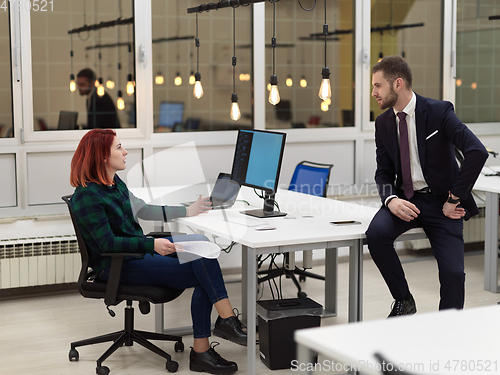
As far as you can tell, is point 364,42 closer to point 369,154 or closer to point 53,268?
point 369,154

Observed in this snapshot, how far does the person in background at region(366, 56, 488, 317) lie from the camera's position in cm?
315

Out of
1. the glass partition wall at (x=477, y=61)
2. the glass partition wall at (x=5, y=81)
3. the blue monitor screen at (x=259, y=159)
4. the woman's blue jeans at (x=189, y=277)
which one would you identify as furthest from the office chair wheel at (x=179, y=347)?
the glass partition wall at (x=477, y=61)

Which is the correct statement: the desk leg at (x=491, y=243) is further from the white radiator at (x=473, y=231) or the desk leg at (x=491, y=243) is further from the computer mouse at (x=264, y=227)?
the computer mouse at (x=264, y=227)

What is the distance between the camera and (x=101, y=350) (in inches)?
143

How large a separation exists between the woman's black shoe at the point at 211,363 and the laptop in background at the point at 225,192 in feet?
3.25

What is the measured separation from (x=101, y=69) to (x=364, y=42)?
7.93 ft

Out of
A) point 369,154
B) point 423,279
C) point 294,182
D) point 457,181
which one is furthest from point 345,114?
point 457,181

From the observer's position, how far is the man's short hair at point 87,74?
195 inches

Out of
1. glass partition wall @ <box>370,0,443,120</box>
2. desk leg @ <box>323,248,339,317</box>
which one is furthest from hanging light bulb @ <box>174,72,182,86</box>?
desk leg @ <box>323,248,339,317</box>

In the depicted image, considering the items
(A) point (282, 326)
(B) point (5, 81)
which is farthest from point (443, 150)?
(B) point (5, 81)

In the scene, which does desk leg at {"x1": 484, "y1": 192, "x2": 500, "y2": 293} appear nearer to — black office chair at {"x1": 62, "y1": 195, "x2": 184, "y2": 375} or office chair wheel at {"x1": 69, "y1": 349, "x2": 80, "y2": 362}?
black office chair at {"x1": 62, "y1": 195, "x2": 184, "y2": 375}

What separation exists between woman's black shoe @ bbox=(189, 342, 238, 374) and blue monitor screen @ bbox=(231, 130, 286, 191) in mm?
967

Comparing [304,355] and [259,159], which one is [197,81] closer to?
[259,159]

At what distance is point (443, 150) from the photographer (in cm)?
330
